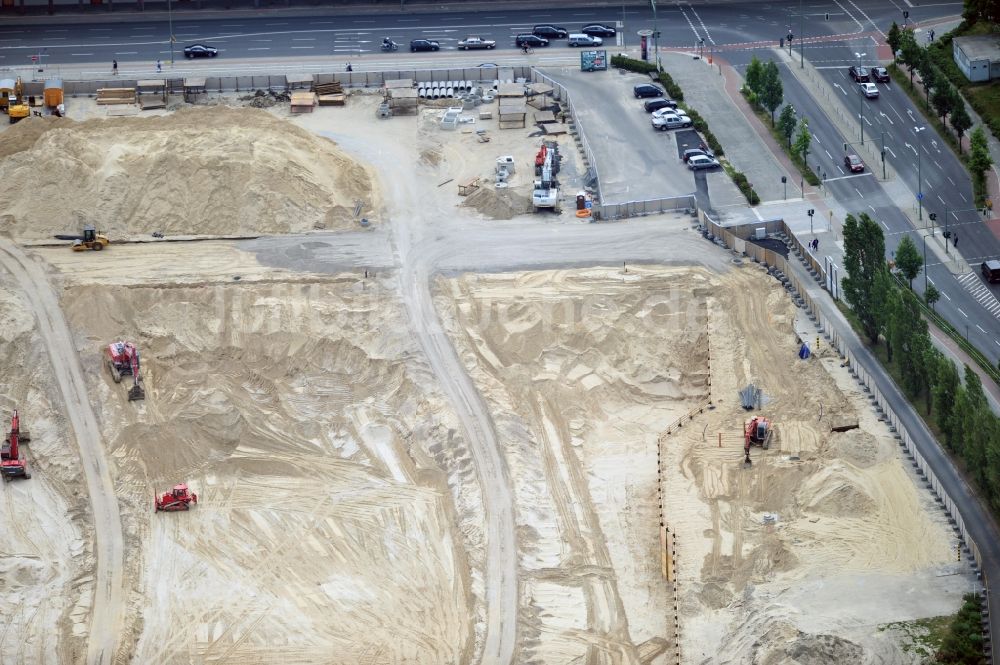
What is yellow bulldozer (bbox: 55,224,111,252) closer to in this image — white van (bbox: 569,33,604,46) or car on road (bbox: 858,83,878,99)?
white van (bbox: 569,33,604,46)

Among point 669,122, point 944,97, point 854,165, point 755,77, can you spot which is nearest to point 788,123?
point 854,165

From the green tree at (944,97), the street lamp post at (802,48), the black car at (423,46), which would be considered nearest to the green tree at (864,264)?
the green tree at (944,97)

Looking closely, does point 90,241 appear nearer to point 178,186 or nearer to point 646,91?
point 178,186

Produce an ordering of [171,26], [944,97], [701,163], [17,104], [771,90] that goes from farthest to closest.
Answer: [171,26] → [17,104] → [771,90] → [944,97] → [701,163]

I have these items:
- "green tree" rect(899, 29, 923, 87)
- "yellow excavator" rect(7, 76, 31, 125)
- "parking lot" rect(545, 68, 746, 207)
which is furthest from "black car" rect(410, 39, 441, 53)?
"green tree" rect(899, 29, 923, 87)

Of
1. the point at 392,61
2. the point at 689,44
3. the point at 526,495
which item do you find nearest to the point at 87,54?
the point at 392,61

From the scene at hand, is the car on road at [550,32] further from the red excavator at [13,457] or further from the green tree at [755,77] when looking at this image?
the red excavator at [13,457]
